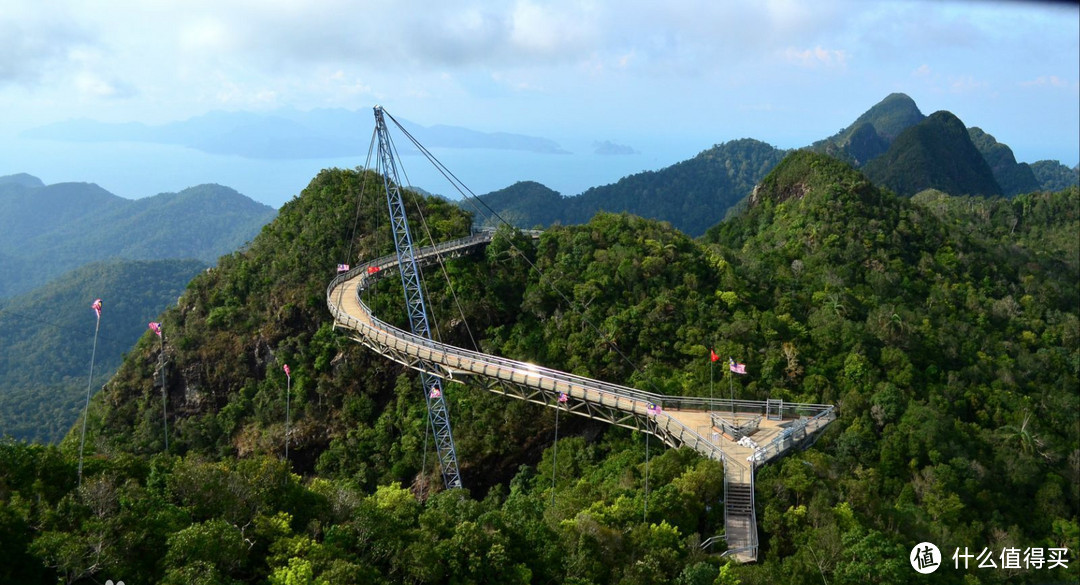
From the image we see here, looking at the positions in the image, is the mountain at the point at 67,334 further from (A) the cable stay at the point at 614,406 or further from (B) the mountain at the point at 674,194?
(B) the mountain at the point at 674,194

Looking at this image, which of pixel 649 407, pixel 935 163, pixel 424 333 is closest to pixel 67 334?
pixel 424 333

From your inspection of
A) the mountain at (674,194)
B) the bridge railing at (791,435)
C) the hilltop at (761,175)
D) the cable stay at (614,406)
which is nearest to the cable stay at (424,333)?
the cable stay at (614,406)

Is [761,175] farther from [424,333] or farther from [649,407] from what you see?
[649,407]

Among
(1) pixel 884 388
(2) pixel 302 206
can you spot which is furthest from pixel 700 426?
(2) pixel 302 206

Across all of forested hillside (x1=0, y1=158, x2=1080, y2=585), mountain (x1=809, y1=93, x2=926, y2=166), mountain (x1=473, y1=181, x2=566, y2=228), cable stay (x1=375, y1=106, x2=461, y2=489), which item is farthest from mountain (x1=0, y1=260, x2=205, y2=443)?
mountain (x1=809, y1=93, x2=926, y2=166)

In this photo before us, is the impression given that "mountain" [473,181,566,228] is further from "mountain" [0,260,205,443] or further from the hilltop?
"mountain" [0,260,205,443]

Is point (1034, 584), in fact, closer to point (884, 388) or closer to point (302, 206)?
point (884, 388)

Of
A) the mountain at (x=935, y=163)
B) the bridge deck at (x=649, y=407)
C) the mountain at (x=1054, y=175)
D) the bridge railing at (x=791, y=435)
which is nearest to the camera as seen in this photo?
the bridge deck at (x=649, y=407)
